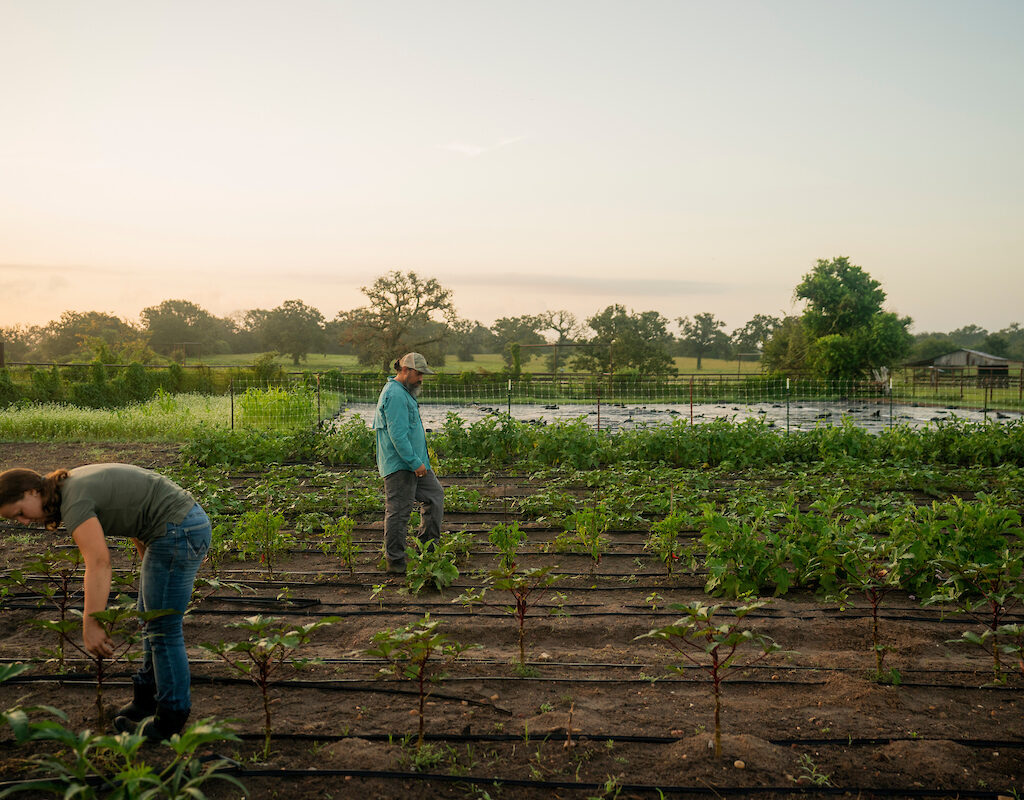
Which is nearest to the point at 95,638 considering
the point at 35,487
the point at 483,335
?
the point at 35,487

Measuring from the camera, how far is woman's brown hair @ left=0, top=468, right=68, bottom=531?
2.70 metres

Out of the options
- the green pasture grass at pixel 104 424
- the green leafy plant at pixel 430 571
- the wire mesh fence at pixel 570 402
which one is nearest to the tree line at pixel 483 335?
the wire mesh fence at pixel 570 402

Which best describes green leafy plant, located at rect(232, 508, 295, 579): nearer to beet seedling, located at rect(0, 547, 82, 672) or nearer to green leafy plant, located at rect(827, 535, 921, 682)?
beet seedling, located at rect(0, 547, 82, 672)

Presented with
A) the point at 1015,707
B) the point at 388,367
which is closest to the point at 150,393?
the point at 1015,707

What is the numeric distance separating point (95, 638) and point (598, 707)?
2.20 meters

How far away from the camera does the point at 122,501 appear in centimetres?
292

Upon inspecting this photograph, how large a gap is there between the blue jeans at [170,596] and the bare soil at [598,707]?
27 cm

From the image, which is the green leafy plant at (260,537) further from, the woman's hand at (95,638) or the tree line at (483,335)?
Answer: the tree line at (483,335)

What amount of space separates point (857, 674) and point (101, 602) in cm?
360

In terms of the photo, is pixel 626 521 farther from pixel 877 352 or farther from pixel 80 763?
pixel 877 352

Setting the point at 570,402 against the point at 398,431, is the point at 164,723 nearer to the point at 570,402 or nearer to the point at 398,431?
the point at 398,431

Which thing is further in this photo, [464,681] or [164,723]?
[464,681]

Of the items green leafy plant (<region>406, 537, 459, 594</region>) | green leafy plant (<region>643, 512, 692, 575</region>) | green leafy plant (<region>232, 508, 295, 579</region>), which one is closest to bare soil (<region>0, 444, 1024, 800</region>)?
green leafy plant (<region>406, 537, 459, 594</region>)

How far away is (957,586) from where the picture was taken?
4.39 m
